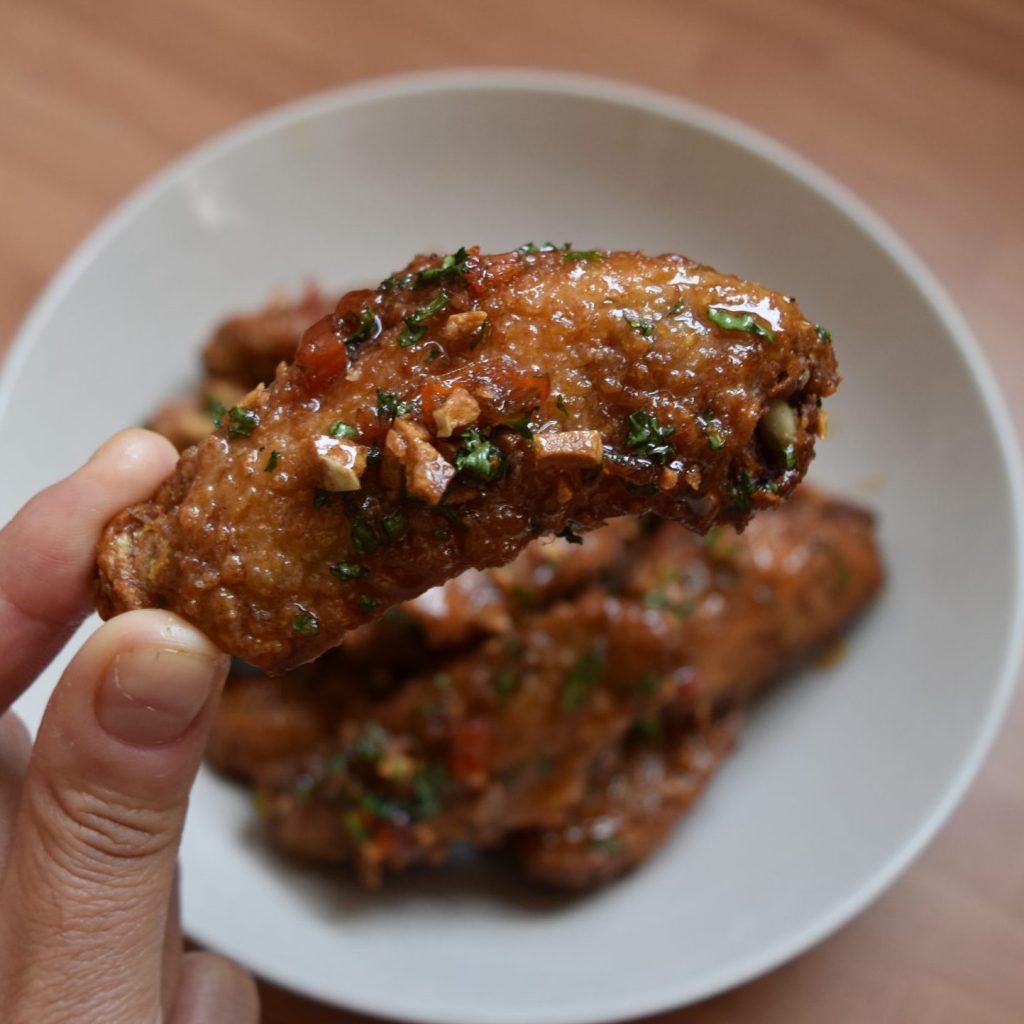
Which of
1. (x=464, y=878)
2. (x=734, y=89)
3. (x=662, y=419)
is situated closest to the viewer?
(x=662, y=419)

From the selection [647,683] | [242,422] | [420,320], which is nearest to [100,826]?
[242,422]

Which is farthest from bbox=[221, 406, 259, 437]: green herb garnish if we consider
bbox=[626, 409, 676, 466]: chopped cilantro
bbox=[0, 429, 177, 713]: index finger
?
bbox=[626, 409, 676, 466]: chopped cilantro

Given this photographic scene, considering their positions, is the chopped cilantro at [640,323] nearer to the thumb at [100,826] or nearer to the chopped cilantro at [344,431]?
the chopped cilantro at [344,431]

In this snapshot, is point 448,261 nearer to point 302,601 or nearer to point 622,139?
point 302,601

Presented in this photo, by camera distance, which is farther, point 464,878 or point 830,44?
point 830,44

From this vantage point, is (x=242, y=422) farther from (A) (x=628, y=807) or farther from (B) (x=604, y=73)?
(B) (x=604, y=73)

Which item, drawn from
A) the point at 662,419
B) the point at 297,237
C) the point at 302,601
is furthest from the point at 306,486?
the point at 297,237

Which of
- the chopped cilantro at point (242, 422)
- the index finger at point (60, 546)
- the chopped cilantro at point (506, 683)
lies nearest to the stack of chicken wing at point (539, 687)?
the chopped cilantro at point (506, 683)

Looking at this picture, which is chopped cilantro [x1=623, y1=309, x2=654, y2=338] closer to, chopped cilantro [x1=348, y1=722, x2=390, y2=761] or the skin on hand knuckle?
the skin on hand knuckle
